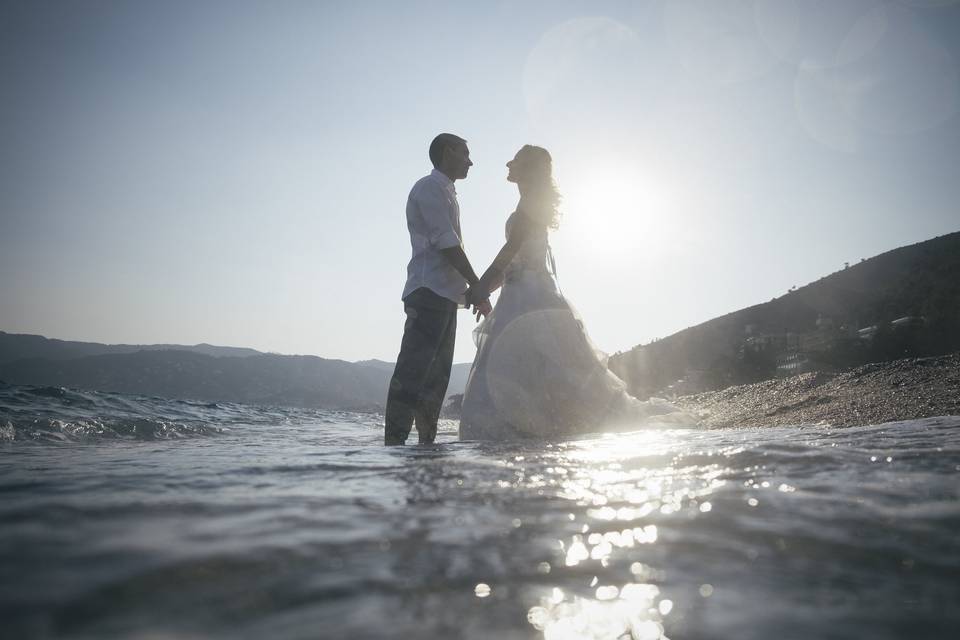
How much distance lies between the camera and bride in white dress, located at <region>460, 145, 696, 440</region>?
14.4 ft

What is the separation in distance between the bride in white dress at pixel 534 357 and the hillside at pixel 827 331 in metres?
5.52

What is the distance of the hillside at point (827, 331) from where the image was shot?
25.7ft

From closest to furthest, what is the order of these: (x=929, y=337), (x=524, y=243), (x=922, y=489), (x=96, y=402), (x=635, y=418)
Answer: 1. (x=922, y=489)
2. (x=635, y=418)
3. (x=524, y=243)
4. (x=929, y=337)
5. (x=96, y=402)

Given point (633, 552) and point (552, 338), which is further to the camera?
point (552, 338)

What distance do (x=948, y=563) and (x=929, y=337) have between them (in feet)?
30.0

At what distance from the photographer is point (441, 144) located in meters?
4.27

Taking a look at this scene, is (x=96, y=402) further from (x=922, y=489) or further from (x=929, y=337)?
(x=929, y=337)

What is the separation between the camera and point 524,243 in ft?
16.1

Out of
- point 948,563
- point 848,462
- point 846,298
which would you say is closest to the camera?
point 948,563

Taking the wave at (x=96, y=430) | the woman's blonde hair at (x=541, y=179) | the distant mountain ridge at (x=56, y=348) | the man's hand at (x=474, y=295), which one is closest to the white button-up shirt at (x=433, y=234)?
the man's hand at (x=474, y=295)

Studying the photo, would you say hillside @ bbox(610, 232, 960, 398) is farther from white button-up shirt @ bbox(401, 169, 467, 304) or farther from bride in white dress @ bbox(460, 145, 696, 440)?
white button-up shirt @ bbox(401, 169, 467, 304)

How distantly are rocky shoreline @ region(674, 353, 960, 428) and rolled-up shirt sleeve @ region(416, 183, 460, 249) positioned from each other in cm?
299

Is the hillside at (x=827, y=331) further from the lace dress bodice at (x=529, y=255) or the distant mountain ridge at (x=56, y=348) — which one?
the distant mountain ridge at (x=56, y=348)

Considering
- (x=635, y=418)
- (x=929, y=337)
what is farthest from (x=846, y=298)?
(x=635, y=418)
